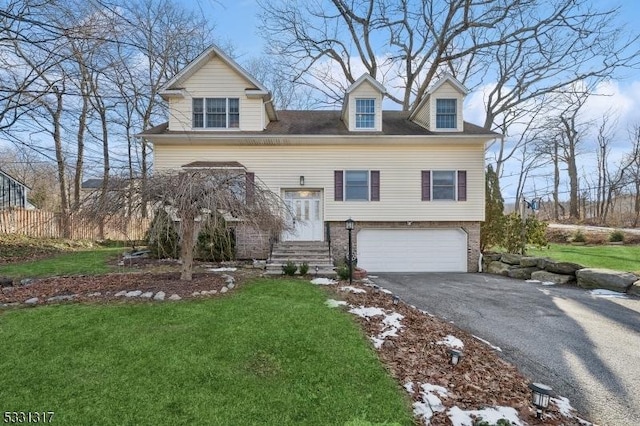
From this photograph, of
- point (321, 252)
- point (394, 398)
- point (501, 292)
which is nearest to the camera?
point (394, 398)

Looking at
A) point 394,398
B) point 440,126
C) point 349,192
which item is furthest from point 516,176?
point 394,398

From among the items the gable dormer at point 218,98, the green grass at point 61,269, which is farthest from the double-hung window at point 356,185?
the green grass at point 61,269

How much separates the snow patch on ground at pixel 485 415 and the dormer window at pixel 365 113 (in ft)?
37.4

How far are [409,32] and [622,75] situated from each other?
37.5ft

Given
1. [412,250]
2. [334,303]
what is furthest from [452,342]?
[412,250]

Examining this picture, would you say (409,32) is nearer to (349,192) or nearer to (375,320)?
(349,192)

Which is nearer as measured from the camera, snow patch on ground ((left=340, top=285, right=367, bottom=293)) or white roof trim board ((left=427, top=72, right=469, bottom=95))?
snow patch on ground ((left=340, top=285, right=367, bottom=293))

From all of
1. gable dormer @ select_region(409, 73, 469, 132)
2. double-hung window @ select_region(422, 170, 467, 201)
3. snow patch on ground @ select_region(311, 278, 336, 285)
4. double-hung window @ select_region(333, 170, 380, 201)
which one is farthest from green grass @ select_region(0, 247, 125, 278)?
gable dormer @ select_region(409, 73, 469, 132)

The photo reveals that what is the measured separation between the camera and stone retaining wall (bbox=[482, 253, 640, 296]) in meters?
9.45

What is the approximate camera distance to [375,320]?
19.7 feet

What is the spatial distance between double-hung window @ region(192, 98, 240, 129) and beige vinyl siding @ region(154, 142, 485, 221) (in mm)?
1203

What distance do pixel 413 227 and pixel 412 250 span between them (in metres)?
0.93

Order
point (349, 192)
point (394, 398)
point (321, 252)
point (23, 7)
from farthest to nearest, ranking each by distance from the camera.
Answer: point (349, 192) → point (321, 252) → point (23, 7) → point (394, 398)

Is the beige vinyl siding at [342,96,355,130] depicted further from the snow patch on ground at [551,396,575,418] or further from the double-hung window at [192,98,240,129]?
the snow patch on ground at [551,396,575,418]
